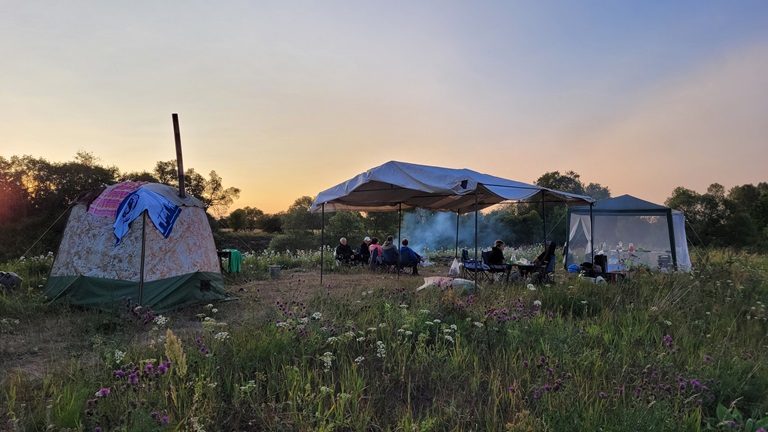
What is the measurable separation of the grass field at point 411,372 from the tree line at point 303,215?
18.7 metres

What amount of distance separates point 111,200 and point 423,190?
17.4 ft

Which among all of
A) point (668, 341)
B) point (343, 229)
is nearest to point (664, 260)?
point (668, 341)

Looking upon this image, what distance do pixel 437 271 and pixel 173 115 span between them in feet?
28.9

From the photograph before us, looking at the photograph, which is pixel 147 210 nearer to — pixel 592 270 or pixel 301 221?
pixel 592 270

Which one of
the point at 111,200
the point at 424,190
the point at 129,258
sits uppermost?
the point at 424,190

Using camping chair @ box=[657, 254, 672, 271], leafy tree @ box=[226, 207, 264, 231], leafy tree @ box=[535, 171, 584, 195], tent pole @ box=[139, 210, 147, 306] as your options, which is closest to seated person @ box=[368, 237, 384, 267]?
tent pole @ box=[139, 210, 147, 306]

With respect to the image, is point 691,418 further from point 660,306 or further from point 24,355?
point 24,355

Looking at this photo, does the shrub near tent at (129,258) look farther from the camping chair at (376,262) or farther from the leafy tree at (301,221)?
the leafy tree at (301,221)

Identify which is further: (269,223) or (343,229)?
(269,223)

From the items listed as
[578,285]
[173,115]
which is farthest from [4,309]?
[578,285]

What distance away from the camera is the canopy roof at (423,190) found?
805cm

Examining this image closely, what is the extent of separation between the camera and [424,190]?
26.3ft

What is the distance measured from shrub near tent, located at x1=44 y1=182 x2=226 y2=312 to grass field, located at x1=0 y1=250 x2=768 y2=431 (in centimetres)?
132

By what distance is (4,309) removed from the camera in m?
6.61
